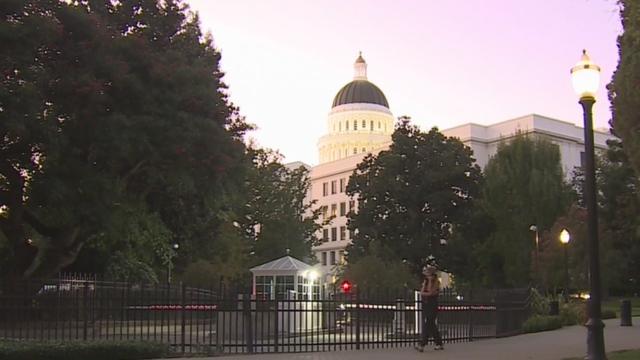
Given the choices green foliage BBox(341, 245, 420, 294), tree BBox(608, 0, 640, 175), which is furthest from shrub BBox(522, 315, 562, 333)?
green foliage BBox(341, 245, 420, 294)

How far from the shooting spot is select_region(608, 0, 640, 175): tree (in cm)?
1358

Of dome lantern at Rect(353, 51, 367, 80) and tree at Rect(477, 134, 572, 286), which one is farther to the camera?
dome lantern at Rect(353, 51, 367, 80)

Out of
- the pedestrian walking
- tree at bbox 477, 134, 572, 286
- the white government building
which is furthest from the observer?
the white government building

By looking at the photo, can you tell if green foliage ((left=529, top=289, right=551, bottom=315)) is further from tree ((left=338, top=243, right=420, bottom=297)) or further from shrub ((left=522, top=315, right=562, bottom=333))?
tree ((left=338, top=243, right=420, bottom=297))

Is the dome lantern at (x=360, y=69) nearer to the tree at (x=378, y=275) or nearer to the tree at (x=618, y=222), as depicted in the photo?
the tree at (x=618, y=222)

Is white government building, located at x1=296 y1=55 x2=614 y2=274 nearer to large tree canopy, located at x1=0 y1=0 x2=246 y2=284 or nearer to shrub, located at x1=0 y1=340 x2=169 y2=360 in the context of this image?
large tree canopy, located at x1=0 y1=0 x2=246 y2=284

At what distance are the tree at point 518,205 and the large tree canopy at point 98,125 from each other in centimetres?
3491

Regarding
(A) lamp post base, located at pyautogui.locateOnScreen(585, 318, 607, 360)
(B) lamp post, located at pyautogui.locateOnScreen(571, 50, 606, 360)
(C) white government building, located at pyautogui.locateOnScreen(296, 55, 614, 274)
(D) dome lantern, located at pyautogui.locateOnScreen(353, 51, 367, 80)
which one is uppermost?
(D) dome lantern, located at pyautogui.locateOnScreen(353, 51, 367, 80)

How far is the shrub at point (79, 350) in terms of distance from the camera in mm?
13922

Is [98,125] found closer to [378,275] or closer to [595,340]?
[595,340]

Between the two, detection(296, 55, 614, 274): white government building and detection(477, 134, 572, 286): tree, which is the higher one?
detection(296, 55, 614, 274): white government building

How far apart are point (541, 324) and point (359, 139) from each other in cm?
12637

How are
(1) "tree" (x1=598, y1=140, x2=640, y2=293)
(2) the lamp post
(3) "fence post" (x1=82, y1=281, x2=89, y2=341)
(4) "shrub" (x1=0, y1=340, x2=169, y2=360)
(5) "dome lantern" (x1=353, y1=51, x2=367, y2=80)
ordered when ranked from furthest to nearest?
1. (5) "dome lantern" (x1=353, y1=51, x2=367, y2=80)
2. (1) "tree" (x1=598, y1=140, x2=640, y2=293)
3. (3) "fence post" (x1=82, y1=281, x2=89, y2=341)
4. (4) "shrub" (x1=0, y1=340, x2=169, y2=360)
5. (2) the lamp post

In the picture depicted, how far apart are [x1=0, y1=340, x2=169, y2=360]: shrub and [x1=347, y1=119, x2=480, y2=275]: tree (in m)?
50.1
